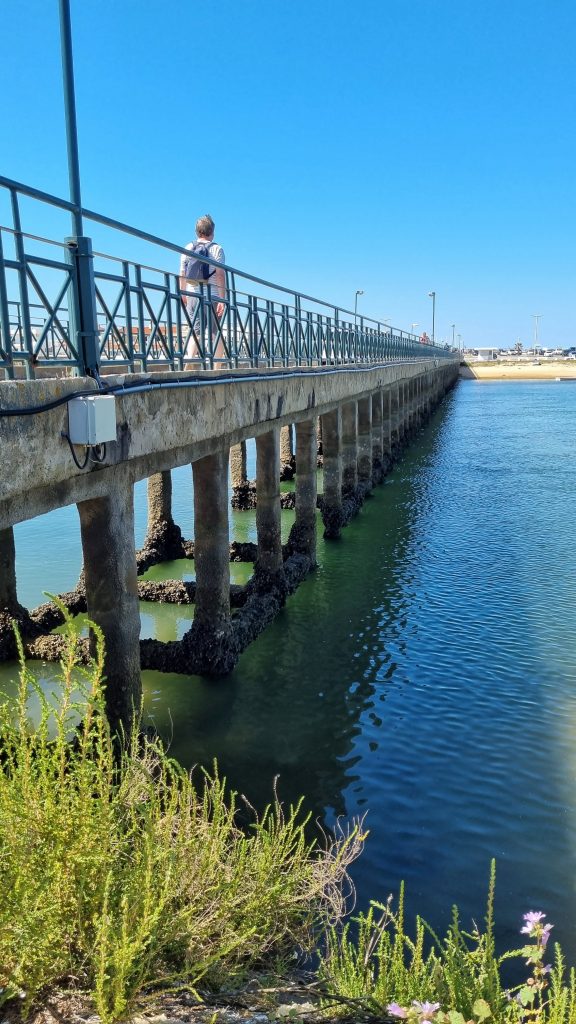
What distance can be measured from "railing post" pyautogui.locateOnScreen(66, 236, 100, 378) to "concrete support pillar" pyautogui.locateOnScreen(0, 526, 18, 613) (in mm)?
Result: 4984

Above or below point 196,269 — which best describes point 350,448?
below

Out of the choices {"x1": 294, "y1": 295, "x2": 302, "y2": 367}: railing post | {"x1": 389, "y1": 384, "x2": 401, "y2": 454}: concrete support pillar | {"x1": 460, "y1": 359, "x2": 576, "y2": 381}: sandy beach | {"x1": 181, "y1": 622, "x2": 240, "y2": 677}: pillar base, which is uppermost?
{"x1": 460, "y1": 359, "x2": 576, "y2": 381}: sandy beach

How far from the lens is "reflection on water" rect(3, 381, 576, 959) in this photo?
214 inches

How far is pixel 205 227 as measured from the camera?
8.55m

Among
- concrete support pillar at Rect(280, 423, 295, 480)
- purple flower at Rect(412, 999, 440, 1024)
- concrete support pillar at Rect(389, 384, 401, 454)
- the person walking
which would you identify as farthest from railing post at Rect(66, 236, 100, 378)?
concrete support pillar at Rect(389, 384, 401, 454)

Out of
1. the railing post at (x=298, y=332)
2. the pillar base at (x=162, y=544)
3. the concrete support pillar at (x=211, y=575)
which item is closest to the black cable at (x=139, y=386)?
the concrete support pillar at (x=211, y=575)

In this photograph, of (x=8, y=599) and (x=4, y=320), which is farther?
(x=8, y=599)

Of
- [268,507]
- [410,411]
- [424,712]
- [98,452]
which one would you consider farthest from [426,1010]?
[410,411]

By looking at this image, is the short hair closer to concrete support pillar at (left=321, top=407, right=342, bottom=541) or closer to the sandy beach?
concrete support pillar at (left=321, top=407, right=342, bottom=541)

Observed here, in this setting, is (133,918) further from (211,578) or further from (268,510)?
(268,510)

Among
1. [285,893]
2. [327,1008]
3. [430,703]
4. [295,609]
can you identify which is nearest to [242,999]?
[327,1008]

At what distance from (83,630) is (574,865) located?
22.3 ft

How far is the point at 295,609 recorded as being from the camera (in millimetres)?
11031

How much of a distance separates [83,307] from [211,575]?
13.9ft
